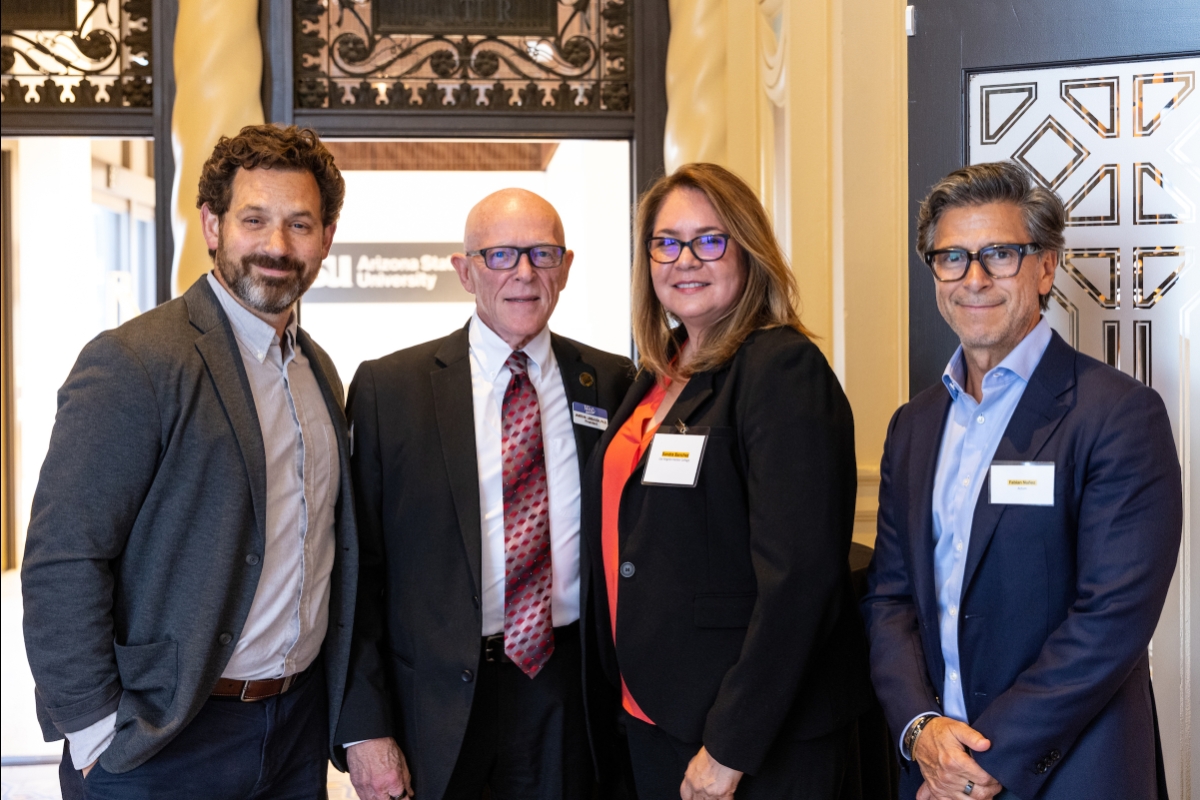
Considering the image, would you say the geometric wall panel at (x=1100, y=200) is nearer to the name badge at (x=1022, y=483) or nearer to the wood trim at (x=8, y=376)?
the name badge at (x=1022, y=483)

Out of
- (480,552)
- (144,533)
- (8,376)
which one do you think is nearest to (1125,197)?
(480,552)

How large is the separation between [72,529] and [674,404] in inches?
44.7

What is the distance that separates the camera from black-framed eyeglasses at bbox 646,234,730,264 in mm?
2033

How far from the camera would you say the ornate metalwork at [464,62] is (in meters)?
4.14

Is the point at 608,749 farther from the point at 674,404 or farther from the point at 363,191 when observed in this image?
the point at 363,191

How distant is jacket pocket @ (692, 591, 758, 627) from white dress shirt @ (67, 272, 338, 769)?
0.80 meters

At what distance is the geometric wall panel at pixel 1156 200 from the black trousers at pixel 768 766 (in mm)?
1519

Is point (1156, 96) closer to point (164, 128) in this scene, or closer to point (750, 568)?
point (750, 568)

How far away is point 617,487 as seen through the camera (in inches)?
80.4

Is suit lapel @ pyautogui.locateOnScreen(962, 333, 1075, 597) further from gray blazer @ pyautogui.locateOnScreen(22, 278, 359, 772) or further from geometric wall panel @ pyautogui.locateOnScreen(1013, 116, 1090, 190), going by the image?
gray blazer @ pyautogui.locateOnScreen(22, 278, 359, 772)

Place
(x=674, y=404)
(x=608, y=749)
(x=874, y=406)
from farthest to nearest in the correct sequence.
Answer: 1. (x=874, y=406)
2. (x=608, y=749)
3. (x=674, y=404)

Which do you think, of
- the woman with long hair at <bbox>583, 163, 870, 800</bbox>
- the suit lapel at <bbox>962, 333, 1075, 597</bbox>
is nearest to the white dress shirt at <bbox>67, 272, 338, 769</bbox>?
the woman with long hair at <bbox>583, 163, 870, 800</bbox>

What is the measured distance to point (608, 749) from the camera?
2.27 meters

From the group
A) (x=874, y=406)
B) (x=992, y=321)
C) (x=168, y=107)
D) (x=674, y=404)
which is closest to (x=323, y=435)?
(x=674, y=404)
